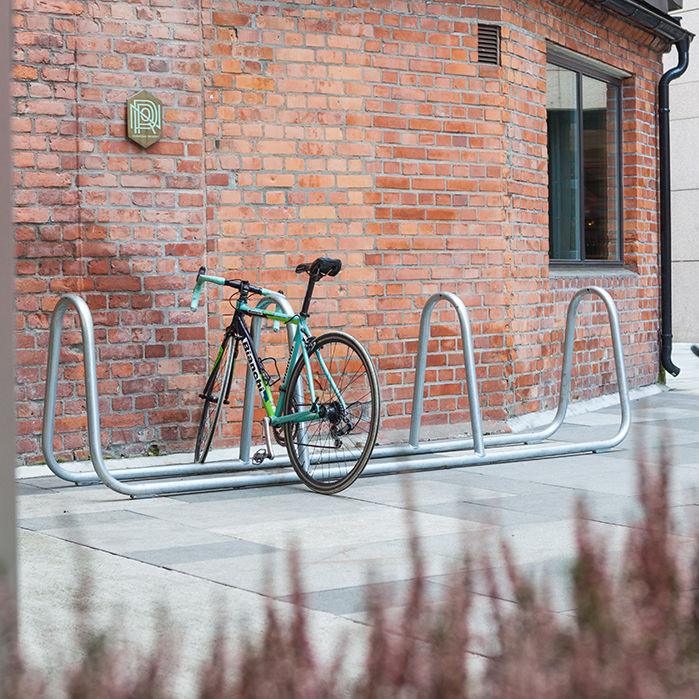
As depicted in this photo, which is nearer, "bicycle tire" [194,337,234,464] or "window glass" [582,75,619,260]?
"bicycle tire" [194,337,234,464]

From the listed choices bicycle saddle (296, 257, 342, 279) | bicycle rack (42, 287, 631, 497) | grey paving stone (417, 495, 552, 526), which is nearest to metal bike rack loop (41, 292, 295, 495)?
bicycle rack (42, 287, 631, 497)

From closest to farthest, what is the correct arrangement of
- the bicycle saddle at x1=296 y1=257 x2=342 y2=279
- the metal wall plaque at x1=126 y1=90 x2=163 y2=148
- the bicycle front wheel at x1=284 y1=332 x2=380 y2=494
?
the bicycle front wheel at x1=284 y1=332 x2=380 y2=494, the bicycle saddle at x1=296 y1=257 x2=342 y2=279, the metal wall plaque at x1=126 y1=90 x2=163 y2=148

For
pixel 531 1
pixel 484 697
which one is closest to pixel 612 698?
pixel 484 697

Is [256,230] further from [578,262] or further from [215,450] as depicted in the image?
[578,262]

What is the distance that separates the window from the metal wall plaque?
380 cm

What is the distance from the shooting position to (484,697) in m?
1.43

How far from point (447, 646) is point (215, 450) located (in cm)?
570

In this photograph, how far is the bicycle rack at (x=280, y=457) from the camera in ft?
18.2

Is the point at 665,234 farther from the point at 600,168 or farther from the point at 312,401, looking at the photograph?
the point at 312,401

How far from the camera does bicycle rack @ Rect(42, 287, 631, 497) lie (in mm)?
5547

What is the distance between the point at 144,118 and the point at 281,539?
3049 mm

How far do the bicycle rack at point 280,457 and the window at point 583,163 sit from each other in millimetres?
2571

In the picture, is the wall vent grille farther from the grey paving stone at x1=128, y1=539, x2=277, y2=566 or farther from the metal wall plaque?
the grey paving stone at x1=128, y1=539, x2=277, y2=566

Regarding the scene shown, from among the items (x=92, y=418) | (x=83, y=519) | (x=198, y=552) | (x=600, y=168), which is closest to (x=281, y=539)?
(x=198, y=552)
